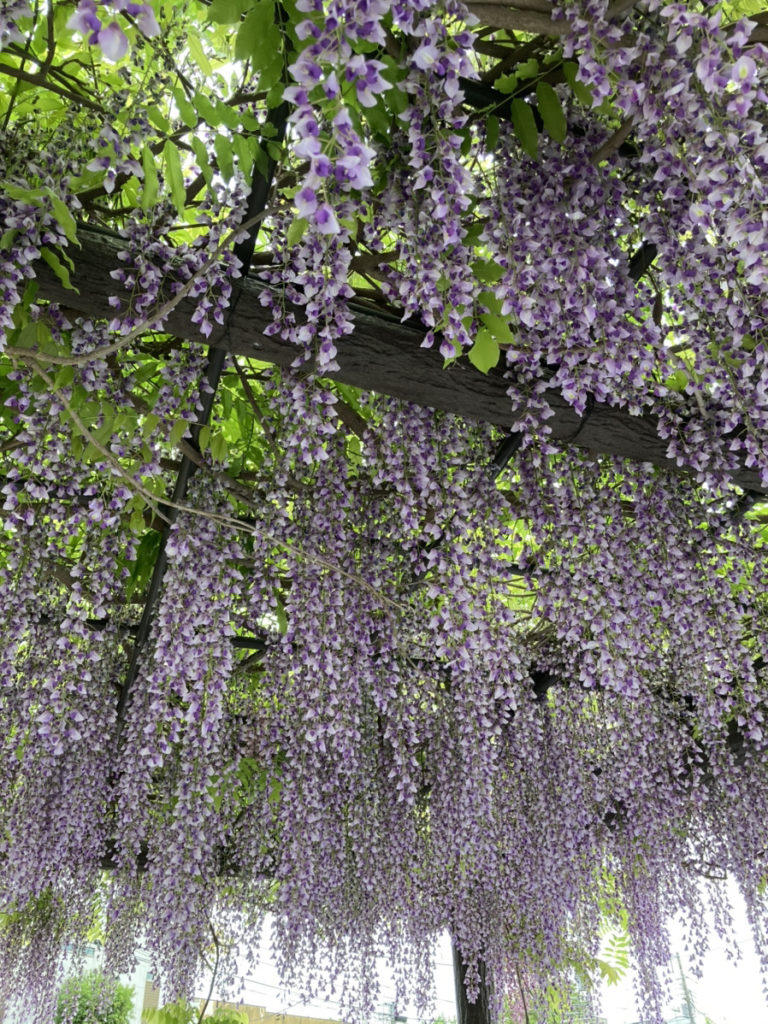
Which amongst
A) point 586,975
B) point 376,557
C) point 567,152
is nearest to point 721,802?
point 586,975

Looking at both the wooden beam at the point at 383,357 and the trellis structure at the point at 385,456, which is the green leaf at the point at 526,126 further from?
the wooden beam at the point at 383,357

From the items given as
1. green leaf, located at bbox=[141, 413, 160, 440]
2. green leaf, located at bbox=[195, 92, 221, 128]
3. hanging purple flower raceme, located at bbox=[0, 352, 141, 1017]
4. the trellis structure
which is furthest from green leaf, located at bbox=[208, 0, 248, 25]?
green leaf, located at bbox=[141, 413, 160, 440]

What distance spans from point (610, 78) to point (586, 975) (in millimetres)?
6296

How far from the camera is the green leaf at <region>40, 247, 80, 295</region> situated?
1.90m

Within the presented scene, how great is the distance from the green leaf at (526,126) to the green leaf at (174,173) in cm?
79

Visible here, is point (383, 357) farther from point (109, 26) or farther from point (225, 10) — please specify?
point (109, 26)

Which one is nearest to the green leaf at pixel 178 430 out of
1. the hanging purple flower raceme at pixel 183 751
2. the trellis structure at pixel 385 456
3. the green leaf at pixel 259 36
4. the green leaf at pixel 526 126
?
the trellis structure at pixel 385 456

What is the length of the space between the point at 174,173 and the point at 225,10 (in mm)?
321

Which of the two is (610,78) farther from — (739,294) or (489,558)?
(489,558)

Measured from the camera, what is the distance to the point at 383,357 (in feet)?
7.39

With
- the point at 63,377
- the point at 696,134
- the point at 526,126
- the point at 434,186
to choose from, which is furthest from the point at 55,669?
the point at 696,134

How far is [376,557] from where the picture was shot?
11.2ft

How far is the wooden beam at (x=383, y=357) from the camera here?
2.08 metres

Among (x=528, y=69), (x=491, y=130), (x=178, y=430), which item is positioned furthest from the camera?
(x=178, y=430)
